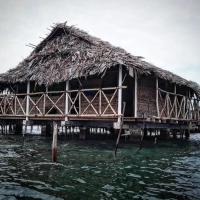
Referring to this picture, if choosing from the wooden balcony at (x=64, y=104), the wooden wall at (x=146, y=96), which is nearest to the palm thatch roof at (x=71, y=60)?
the wooden wall at (x=146, y=96)

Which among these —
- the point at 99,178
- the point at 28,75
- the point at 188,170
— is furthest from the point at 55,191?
the point at 28,75

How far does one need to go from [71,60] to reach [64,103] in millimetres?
2615

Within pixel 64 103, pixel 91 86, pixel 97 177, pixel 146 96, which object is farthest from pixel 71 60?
pixel 97 177

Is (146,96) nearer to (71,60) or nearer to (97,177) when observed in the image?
(71,60)

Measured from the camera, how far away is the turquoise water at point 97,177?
5863mm

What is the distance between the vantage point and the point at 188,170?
8438 millimetres

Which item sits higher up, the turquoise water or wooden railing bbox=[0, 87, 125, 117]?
wooden railing bbox=[0, 87, 125, 117]

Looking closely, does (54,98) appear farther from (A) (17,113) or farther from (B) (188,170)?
(B) (188,170)

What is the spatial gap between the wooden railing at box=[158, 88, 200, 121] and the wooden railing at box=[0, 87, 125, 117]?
3.44m

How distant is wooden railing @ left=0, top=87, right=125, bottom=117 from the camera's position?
13.2 m

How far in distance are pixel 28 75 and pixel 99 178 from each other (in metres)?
10.3

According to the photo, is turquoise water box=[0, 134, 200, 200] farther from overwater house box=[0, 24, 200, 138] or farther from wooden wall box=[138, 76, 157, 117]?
wooden wall box=[138, 76, 157, 117]

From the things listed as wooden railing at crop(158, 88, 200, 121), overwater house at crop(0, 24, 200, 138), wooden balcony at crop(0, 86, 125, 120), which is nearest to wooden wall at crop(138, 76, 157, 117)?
overwater house at crop(0, 24, 200, 138)

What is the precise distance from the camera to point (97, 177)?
7.21 m
